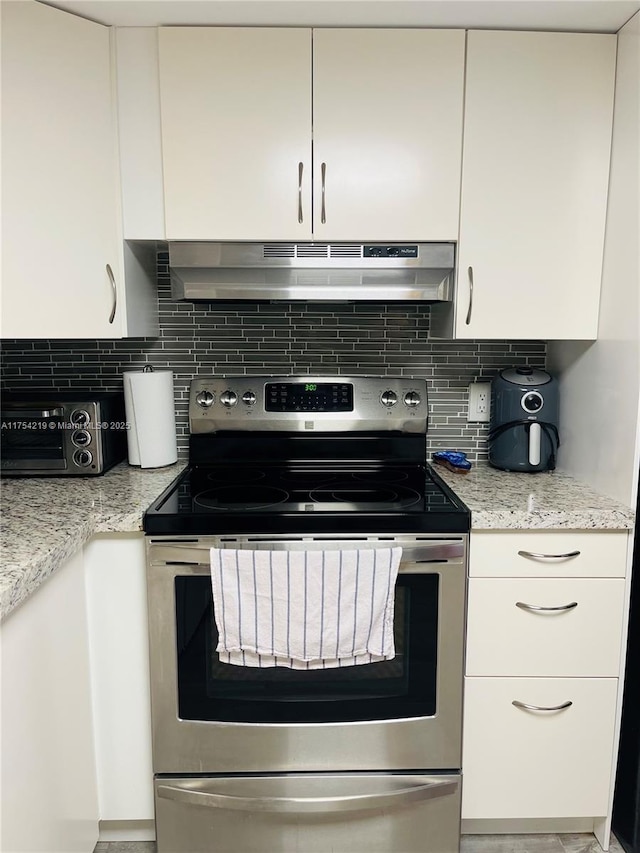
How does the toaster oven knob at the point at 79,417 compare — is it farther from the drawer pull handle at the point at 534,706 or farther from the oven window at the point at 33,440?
the drawer pull handle at the point at 534,706

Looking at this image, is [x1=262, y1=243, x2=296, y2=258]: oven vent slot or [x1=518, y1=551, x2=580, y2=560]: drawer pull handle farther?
[x1=262, y1=243, x2=296, y2=258]: oven vent slot

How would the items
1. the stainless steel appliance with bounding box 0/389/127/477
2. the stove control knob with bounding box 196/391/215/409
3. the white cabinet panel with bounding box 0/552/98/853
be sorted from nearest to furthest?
the white cabinet panel with bounding box 0/552/98/853 < the stainless steel appliance with bounding box 0/389/127/477 < the stove control knob with bounding box 196/391/215/409

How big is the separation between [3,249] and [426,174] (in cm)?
112

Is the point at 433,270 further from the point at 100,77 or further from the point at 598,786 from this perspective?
the point at 598,786

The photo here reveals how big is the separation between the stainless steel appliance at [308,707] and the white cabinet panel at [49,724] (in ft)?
0.57

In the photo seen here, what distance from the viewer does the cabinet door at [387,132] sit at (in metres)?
1.55

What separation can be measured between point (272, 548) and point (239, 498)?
220 millimetres

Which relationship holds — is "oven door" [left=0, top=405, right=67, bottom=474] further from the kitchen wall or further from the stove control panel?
the stove control panel

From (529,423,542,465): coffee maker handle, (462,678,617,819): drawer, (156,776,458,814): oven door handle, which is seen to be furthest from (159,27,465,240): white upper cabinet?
(156,776,458,814): oven door handle

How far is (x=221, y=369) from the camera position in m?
2.02

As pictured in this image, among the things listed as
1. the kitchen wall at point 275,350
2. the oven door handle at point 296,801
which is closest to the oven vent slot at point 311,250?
the kitchen wall at point 275,350

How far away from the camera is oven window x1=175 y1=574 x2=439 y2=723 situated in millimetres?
1473

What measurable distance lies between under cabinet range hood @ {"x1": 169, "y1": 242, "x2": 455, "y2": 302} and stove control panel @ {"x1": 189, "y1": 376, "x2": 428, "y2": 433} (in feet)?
1.11

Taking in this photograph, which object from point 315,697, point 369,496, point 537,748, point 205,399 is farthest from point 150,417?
point 537,748
